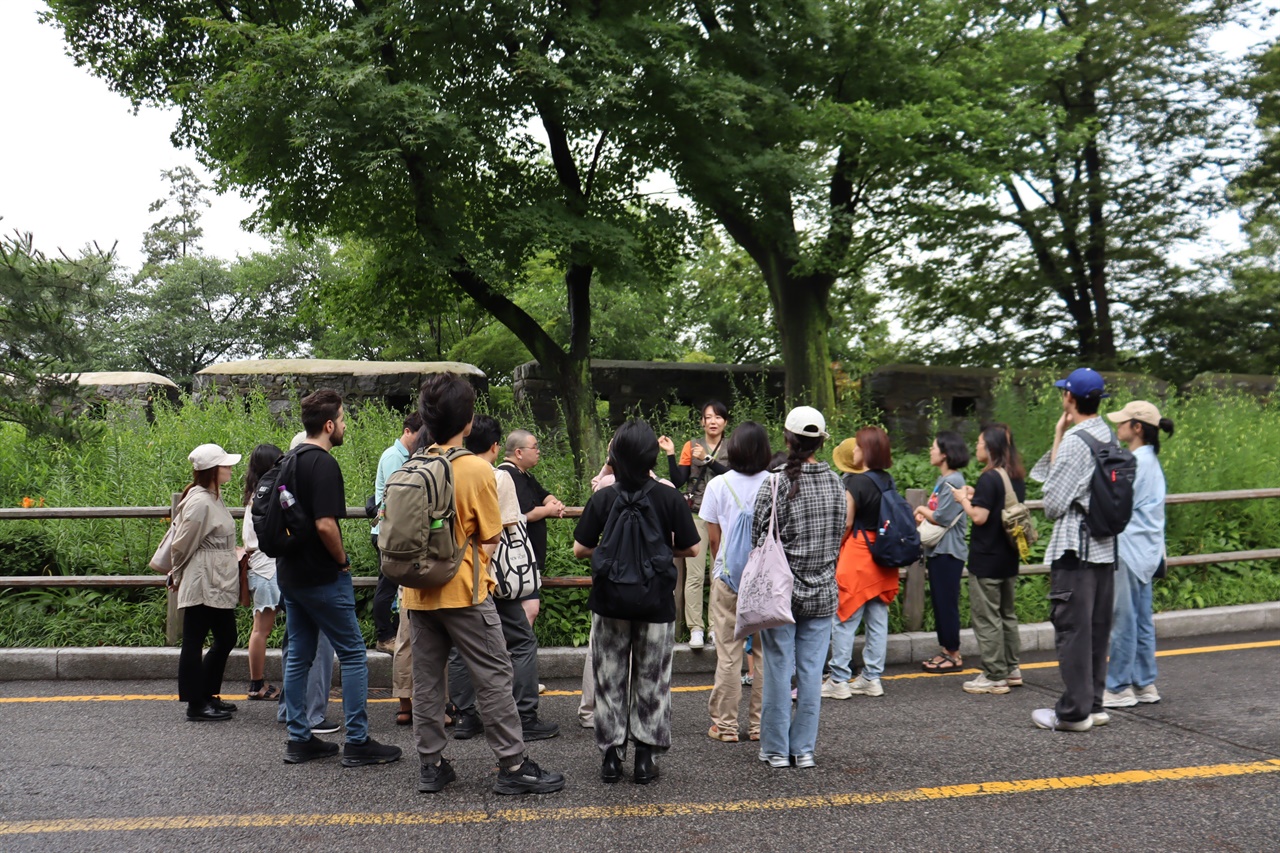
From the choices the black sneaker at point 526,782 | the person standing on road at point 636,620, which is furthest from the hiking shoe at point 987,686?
the black sneaker at point 526,782

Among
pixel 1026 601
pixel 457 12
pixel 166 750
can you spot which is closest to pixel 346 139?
pixel 457 12

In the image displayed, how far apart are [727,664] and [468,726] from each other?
159 cm

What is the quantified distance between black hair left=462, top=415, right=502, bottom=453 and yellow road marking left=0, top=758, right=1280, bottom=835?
196cm

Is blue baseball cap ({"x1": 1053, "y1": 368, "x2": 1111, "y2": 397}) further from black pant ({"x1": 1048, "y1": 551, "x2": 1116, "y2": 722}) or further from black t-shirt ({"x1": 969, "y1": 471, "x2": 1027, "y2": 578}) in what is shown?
black t-shirt ({"x1": 969, "y1": 471, "x2": 1027, "y2": 578})

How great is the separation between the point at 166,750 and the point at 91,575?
373cm

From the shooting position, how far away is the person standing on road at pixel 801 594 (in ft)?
16.9

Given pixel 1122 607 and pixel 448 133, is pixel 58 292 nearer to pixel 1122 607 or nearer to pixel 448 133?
pixel 448 133

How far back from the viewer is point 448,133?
1199cm

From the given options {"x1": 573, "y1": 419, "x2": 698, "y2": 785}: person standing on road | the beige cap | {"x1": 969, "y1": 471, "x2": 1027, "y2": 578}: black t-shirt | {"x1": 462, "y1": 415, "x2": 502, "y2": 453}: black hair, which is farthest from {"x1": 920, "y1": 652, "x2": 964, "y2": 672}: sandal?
{"x1": 462, "y1": 415, "x2": 502, "y2": 453}: black hair

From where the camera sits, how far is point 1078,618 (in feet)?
18.5

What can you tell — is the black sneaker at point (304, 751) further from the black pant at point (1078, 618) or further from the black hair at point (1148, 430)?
the black hair at point (1148, 430)

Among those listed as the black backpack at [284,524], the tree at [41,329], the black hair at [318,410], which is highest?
the tree at [41,329]

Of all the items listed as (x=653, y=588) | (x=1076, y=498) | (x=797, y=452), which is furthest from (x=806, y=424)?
(x=1076, y=498)

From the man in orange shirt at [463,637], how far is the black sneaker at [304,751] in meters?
0.81
